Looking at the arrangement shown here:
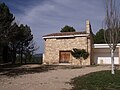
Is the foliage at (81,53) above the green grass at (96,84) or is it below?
→ above

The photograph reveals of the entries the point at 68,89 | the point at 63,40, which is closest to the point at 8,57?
the point at 63,40

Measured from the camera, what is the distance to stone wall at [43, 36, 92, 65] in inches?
1328

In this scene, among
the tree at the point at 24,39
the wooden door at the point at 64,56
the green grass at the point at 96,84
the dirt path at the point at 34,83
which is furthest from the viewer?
the tree at the point at 24,39

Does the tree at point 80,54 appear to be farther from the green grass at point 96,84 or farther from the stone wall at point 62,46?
the green grass at point 96,84

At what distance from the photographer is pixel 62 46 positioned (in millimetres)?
34719

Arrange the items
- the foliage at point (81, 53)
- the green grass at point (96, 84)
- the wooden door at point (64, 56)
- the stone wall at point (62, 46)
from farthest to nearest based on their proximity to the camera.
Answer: the wooden door at point (64, 56) → the stone wall at point (62, 46) → the foliage at point (81, 53) → the green grass at point (96, 84)

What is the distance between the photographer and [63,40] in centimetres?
3481

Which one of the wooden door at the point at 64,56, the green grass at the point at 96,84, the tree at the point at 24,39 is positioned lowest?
the green grass at the point at 96,84

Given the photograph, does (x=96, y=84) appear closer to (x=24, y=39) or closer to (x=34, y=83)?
(x=34, y=83)

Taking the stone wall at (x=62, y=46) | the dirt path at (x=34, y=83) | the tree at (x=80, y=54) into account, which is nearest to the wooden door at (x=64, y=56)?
the stone wall at (x=62, y=46)

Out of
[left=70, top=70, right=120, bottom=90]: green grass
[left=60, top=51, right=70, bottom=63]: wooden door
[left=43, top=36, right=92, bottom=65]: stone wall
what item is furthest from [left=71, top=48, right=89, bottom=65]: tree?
[left=70, top=70, right=120, bottom=90]: green grass

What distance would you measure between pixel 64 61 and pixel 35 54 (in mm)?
10338

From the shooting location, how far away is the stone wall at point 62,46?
→ 33.7 meters

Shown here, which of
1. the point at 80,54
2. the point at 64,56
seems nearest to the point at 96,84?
the point at 80,54
